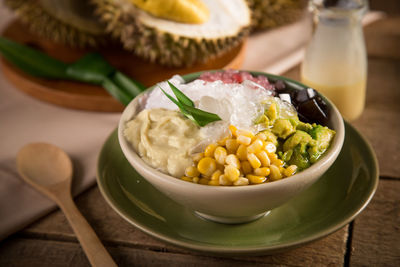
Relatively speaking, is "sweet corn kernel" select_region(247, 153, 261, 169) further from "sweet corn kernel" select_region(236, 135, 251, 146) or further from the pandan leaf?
the pandan leaf

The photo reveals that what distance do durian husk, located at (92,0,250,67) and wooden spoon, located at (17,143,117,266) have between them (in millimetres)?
595

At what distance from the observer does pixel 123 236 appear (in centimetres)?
119

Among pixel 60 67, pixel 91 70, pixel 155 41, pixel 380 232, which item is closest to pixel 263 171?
pixel 380 232

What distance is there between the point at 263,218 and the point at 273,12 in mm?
1384

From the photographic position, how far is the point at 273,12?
221 cm

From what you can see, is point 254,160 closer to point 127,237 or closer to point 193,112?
point 193,112

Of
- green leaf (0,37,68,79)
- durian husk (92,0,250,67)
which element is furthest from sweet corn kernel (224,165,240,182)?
green leaf (0,37,68,79)

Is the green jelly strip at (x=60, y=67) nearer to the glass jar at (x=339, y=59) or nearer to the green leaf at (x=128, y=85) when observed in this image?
the green leaf at (x=128, y=85)

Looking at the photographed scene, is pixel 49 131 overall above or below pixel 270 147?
below

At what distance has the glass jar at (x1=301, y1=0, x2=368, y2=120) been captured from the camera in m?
1.59

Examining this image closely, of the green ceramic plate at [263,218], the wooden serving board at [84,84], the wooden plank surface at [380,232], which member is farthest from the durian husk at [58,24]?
the wooden plank surface at [380,232]

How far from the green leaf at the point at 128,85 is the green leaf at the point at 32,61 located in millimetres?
256

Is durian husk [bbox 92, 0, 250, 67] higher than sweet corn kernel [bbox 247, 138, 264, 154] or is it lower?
lower

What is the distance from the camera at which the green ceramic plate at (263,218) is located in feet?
3.27
